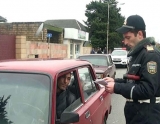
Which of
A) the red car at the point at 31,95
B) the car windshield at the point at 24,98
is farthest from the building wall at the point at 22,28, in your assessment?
the car windshield at the point at 24,98

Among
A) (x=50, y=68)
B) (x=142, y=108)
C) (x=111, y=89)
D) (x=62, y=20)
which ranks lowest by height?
(x=142, y=108)

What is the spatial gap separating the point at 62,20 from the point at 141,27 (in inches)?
2461

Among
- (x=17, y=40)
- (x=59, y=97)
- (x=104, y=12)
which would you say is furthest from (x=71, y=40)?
(x=59, y=97)

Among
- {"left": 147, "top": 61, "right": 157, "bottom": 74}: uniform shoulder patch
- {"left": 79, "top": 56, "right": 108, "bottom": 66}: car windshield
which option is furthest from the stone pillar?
{"left": 147, "top": 61, "right": 157, "bottom": 74}: uniform shoulder patch

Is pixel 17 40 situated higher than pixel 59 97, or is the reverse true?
pixel 17 40

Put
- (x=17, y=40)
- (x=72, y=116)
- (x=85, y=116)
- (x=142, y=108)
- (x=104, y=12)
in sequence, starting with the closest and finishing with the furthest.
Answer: (x=72, y=116), (x=142, y=108), (x=85, y=116), (x=17, y=40), (x=104, y=12)

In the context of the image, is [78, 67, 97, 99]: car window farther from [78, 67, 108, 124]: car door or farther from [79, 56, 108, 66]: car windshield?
[79, 56, 108, 66]: car windshield

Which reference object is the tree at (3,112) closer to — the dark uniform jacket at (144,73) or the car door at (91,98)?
the car door at (91,98)

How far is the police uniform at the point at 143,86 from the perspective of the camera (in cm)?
258

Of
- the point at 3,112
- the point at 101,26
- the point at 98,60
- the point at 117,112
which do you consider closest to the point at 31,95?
the point at 3,112

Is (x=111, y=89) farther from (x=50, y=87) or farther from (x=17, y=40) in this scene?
(x=17, y=40)

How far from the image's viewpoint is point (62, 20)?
64.4 m

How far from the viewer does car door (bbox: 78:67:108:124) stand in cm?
352

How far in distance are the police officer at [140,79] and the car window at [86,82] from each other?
91 centimetres
